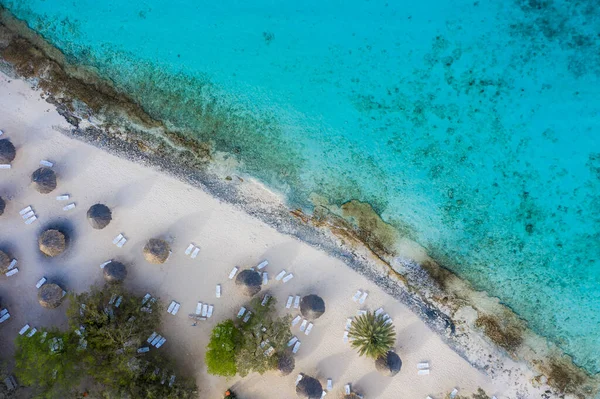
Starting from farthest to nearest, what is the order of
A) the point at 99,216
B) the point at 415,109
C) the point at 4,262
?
the point at 415,109, the point at 4,262, the point at 99,216

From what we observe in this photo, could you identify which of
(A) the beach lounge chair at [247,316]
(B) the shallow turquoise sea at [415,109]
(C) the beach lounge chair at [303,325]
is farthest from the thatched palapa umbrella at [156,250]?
(C) the beach lounge chair at [303,325]

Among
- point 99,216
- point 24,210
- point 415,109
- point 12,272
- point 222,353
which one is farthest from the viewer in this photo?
point 415,109

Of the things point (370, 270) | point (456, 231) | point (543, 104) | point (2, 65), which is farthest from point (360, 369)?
point (2, 65)

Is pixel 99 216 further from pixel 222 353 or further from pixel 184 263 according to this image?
pixel 222 353

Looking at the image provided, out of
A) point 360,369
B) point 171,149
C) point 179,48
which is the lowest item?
point 360,369

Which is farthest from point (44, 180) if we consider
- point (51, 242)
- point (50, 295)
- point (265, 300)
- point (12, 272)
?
point (265, 300)

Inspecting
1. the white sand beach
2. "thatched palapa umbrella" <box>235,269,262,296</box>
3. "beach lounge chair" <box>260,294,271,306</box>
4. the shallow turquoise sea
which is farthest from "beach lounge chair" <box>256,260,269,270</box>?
the shallow turquoise sea

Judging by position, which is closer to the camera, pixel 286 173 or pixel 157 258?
pixel 157 258

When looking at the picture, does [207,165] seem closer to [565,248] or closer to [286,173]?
[286,173]
